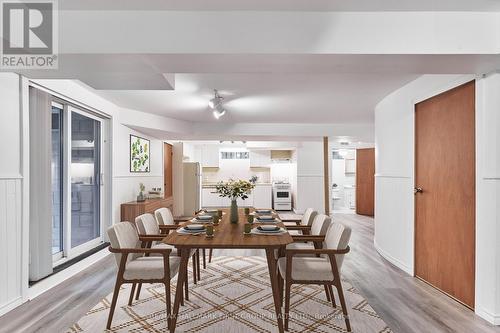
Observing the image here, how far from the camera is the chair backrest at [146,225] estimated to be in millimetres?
2843

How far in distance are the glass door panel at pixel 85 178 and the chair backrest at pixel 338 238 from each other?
3515 mm

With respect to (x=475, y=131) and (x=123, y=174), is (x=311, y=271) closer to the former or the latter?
(x=475, y=131)

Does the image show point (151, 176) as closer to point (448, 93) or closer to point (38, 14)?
point (38, 14)

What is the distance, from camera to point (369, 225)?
6770 mm

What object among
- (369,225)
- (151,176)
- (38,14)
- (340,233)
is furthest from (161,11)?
(369,225)

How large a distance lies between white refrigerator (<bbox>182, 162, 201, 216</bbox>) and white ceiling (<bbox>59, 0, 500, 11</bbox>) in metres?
6.60

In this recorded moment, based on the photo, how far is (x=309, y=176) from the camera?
865cm

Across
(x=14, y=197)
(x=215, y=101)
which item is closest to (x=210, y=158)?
(x=215, y=101)

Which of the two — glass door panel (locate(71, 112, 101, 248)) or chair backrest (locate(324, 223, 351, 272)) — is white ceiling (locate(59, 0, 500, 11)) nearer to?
chair backrest (locate(324, 223, 351, 272))

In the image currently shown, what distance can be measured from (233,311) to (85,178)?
3224 millimetres

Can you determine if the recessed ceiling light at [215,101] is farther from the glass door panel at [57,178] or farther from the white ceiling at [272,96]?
the glass door panel at [57,178]

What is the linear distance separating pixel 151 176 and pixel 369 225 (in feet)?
17.4

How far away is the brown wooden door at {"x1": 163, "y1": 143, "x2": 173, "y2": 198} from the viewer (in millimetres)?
7773

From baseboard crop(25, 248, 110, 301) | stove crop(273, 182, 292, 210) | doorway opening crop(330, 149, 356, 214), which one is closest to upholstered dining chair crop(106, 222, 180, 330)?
baseboard crop(25, 248, 110, 301)
